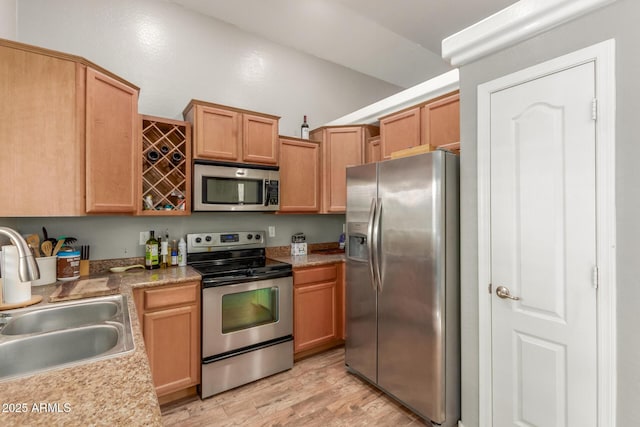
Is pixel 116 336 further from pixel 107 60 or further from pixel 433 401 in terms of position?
pixel 107 60

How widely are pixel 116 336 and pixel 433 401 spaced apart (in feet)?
6.13

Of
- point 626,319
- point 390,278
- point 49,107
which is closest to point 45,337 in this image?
point 49,107

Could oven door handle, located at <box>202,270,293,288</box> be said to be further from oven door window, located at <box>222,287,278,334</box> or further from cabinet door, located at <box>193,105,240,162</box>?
cabinet door, located at <box>193,105,240,162</box>

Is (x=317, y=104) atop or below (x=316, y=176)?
atop

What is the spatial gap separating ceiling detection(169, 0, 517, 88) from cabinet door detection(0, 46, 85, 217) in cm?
163

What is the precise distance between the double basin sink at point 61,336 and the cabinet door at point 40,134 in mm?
608

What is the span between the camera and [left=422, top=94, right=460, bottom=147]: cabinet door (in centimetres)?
239

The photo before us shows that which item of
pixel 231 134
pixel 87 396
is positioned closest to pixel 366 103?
pixel 231 134

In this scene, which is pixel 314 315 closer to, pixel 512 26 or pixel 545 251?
pixel 545 251

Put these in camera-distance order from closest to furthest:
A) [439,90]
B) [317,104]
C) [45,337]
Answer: [45,337], [439,90], [317,104]

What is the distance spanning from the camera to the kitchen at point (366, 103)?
1290 mm

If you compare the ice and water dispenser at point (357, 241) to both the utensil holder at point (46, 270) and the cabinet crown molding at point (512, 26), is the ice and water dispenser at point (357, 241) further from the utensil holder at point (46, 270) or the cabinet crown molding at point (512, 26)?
the utensil holder at point (46, 270)

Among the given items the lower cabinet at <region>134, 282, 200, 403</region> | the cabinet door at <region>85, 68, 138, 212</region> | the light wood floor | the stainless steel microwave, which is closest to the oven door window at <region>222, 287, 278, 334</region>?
the lower cabinet at <region>134, 282, 200, 403</region>

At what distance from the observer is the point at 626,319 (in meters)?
1.30
